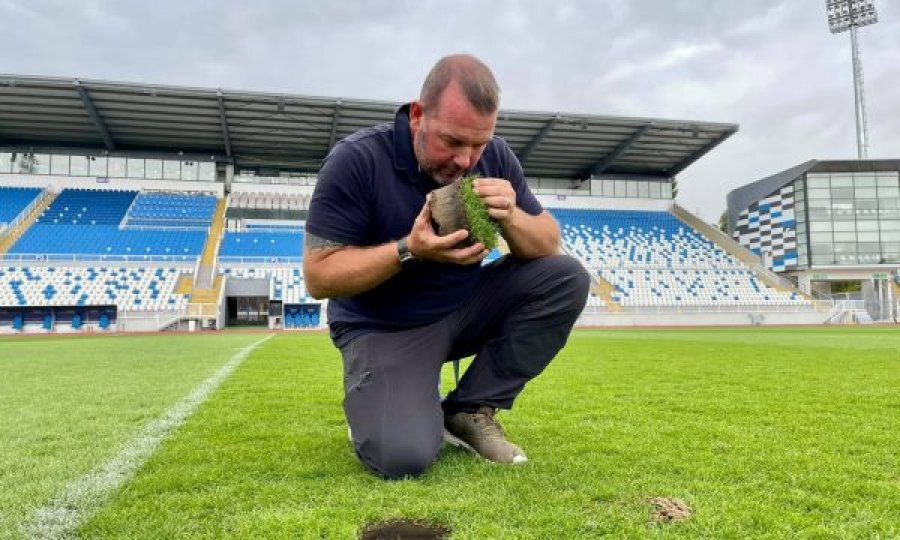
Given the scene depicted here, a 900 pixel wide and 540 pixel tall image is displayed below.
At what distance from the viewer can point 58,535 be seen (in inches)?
62.9

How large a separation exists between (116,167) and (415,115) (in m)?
32.0

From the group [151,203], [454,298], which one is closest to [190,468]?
[454,298]

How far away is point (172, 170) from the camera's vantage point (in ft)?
101

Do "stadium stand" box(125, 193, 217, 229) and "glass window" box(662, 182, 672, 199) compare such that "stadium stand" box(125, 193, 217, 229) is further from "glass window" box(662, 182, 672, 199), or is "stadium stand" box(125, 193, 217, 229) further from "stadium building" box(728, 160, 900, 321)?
"stadium building" box(728, 160, 900, 321)

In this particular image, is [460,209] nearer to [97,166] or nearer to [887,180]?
[97,166]

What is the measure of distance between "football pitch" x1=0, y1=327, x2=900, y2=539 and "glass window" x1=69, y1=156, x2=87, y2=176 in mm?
29152

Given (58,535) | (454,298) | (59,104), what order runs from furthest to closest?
(59,104) → (454,298) → (58,535)

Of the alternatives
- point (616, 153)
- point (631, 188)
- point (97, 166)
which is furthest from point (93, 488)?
point (631, 188)

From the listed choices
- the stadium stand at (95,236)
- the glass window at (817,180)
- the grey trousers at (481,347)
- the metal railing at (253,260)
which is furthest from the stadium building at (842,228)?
the grey trousers at (481,347)

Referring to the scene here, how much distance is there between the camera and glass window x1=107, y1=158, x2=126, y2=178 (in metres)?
30.0

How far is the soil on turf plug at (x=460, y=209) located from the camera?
2.06 m

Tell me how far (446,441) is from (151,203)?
30423 millimetres

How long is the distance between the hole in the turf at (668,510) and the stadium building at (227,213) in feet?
74.0

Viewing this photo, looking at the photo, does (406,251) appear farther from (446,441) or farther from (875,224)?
(875,224)
